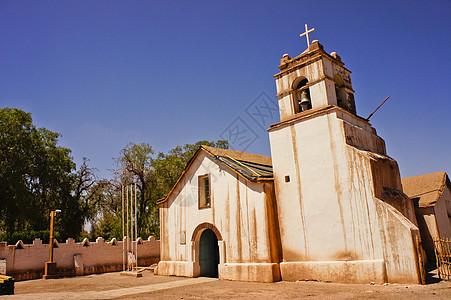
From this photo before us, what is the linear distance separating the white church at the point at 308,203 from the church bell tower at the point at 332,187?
4cm

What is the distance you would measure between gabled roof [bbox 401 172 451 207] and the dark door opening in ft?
35.2

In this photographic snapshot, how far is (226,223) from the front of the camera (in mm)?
15539

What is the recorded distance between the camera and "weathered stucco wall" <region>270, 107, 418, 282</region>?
36.9ft

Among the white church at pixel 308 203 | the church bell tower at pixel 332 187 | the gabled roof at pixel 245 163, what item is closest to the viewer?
the church bell tower at pixel 332 187

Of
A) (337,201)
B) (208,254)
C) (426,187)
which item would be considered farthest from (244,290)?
(426,187)

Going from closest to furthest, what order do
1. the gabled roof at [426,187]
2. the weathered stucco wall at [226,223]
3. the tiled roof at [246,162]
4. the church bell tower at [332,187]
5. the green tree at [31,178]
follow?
the church bell tower at [332,187] < the weathered stucco wall at [226,223] < the tiled roof at [246,162] < the gabled roof at [426,187] < the green tree at [31,178]

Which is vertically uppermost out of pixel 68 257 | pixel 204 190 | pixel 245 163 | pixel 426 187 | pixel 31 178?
pixel 31 178

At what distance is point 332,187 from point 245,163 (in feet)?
17.6

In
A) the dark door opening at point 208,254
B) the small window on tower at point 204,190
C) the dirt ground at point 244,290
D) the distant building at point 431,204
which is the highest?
the small window on tower at point 204,190

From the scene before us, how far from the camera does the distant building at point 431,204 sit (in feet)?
49.3

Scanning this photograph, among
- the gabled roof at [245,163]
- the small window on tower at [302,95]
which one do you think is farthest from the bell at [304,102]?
the gabled roof at [245,163]

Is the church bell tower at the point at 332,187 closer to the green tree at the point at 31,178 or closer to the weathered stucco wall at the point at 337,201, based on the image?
the weathered stucco wall at the point at 337,201

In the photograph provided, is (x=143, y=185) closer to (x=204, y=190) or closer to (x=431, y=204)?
(x=204, y=190)

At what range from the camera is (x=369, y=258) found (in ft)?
37.4
